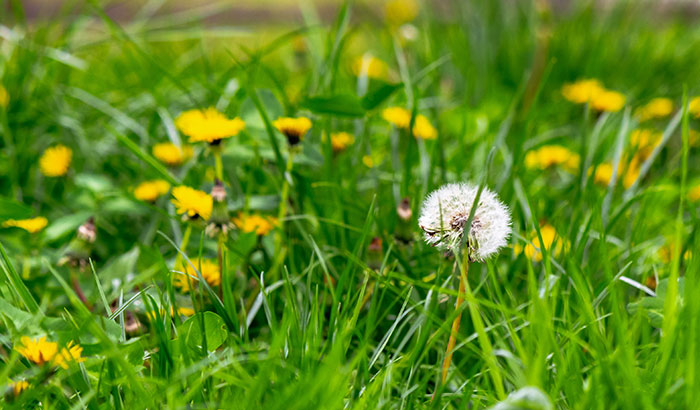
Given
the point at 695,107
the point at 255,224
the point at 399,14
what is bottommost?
the point at 255,224

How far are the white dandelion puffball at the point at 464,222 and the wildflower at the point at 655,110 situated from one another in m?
1.21

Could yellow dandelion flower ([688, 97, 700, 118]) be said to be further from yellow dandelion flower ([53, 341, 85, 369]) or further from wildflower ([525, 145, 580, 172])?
yellow dandelion flower ([53, 341, 85, 369])

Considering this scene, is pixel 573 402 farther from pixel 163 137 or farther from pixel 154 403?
pixel 163 137

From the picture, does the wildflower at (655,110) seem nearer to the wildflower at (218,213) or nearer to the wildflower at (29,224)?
the wildflower at (218,213)

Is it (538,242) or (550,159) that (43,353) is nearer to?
(538,242)

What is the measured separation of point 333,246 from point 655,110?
45.2 inches

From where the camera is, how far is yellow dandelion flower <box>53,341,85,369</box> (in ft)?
2.36

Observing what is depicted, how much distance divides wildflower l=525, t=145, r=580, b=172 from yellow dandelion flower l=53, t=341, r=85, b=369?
3.53 ft

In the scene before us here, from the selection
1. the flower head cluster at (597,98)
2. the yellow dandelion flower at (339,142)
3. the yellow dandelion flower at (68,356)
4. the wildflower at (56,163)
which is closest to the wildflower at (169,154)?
the wildflower at (56,163)

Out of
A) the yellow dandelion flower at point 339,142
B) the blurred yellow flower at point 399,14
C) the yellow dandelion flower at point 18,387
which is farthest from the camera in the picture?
the blurred yellow flower at point 399,14

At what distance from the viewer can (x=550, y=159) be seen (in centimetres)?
147

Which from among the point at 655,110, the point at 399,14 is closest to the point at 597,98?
the point at 655,110

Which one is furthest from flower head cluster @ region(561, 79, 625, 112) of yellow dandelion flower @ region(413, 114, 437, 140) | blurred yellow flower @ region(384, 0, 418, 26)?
blurred yellow flower @ region(384, 0, 418, 26)

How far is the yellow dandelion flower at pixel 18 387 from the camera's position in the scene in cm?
68
